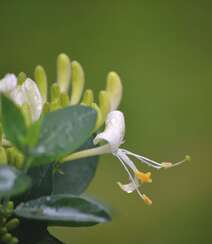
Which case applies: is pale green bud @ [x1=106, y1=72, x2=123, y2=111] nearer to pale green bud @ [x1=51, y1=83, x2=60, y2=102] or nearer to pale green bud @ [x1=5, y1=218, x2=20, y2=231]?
pale green bud @ [x1=51, y1=83, x2=60, y2=102]

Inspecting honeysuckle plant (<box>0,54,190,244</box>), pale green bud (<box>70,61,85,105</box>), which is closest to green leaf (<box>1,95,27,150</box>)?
honeysuckle plant (<box>0,54,190,244</box>)

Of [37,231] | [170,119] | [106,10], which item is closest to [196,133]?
[170,119]

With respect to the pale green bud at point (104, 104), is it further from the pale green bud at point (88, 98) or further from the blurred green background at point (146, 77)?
the blurred green background at point (146, 77)

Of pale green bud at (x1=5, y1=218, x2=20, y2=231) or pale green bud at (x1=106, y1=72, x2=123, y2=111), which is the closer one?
pale green bud at (x1=5, y1=218, x2=20, y2=231)

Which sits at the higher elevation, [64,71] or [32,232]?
[64,71]

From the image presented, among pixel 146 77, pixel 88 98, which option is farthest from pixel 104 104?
pixel 146 77

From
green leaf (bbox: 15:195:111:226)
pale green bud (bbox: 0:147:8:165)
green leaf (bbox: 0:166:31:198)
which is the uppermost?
pale green bud (bbox: 0:147:8:165)

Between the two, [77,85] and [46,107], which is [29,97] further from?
[77,85]
